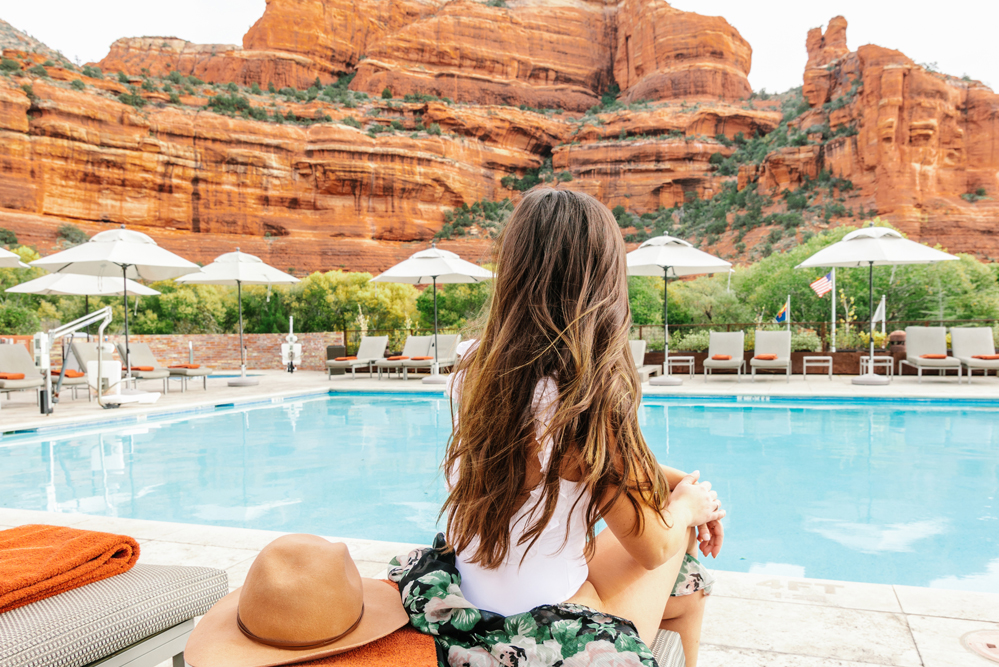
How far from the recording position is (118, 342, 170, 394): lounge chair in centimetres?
Result: 900

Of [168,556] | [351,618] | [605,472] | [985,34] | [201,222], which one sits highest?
[985,34]

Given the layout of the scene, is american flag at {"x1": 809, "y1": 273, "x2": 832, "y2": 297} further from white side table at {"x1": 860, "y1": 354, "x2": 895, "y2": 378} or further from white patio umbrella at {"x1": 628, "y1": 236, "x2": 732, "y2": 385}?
white patio umbrella at {"x1": 628, "y1": 236, "x2": 732, "y2": 385}

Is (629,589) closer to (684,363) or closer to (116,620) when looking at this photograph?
(116,620)

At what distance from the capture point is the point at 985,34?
37.5 metres

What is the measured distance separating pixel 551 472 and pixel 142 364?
1038 cm

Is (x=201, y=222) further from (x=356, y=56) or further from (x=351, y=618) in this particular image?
(x=351, y=618)

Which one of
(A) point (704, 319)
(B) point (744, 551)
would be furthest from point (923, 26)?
(B) point (744, 551)

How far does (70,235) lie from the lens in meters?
29.0

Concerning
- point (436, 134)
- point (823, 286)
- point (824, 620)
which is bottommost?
point (824, 620)

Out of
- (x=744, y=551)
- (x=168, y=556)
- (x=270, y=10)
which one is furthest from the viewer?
(x=270, y=10)

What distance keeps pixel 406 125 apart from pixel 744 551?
4135 centimetres

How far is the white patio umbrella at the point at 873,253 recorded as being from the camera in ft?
28.1

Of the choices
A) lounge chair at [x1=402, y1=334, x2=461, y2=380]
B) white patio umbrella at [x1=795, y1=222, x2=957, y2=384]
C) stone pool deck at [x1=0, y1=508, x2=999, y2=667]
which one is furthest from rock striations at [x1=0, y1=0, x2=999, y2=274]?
stone pool deck at [x1=0, y1=508, x2=999, y2=667]

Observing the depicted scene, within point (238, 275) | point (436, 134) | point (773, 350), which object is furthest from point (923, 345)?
point (436, 134)
